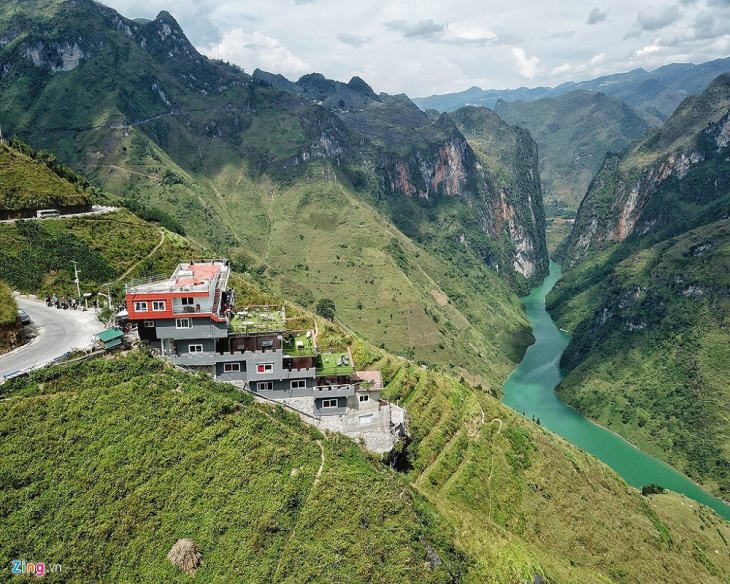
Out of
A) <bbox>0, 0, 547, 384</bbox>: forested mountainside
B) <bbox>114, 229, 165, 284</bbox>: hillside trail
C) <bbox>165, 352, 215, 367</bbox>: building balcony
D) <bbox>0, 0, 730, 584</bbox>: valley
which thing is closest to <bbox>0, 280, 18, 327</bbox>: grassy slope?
<bbox>0, 0, 730, 584</bbox>: valley

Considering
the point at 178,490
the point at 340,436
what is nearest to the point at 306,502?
the point at 340,436

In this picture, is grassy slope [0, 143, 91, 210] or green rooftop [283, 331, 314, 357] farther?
grassy slope [0, 143, 91, 210]

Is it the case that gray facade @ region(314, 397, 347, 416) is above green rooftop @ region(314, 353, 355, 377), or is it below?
below

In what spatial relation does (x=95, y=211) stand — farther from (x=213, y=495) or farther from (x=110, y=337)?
(x=213, y=495)

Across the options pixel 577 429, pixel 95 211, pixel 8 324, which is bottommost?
pixel 577 429

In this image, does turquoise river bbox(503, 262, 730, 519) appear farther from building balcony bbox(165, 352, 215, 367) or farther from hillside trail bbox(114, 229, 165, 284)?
building balcony bbox(165, 352, 215, 367)

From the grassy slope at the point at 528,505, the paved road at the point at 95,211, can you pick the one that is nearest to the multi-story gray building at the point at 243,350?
the grassy slope at the point at 528,505
